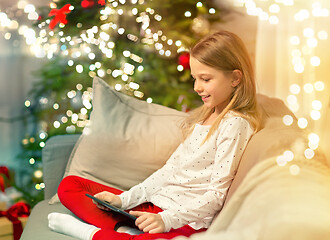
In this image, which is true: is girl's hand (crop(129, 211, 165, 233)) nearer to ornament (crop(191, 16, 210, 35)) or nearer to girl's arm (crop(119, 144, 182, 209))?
girl's arm (crop(119, 144, 182, 209))

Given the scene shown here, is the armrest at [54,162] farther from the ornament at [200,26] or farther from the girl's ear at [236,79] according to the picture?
the ornament at [200,26]

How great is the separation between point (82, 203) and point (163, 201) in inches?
9.8

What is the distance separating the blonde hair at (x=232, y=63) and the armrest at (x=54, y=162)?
0.61 m

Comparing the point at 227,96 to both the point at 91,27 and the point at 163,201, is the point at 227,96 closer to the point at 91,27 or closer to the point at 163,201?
the point at 163,201

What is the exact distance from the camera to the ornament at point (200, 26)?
7.30ft

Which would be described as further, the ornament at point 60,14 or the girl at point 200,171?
the ornament at point 60,14

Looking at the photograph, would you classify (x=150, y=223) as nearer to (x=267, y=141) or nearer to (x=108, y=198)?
(x=108, y=198)

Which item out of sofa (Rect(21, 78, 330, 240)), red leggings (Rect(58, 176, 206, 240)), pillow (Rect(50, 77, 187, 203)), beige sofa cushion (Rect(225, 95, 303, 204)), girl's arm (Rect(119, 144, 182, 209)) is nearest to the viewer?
sofa (Rect(21, 78, 330, 240))

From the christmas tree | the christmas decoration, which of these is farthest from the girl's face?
the christmas decoration

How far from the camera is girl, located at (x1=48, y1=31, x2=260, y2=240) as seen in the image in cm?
114

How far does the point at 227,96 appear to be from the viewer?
4.18ft

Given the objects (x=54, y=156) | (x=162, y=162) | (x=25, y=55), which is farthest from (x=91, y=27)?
(x=162, y=162)

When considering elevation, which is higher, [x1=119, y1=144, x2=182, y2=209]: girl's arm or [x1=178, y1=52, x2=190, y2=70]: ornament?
[x1=178, y1=52, x2=190, y2=70]: ornament

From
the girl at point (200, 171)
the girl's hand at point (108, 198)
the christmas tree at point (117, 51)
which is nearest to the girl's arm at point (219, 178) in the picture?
the girl at point (200, 171)
